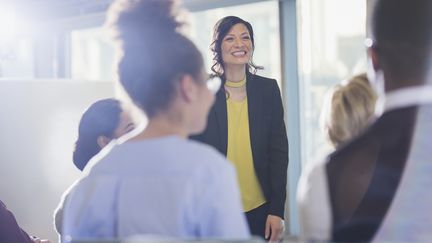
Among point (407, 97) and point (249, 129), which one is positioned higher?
point (407, 97)

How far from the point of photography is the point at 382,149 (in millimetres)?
983

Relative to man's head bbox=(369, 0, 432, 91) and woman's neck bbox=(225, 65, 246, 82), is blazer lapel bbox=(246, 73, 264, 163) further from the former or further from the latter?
man's head bbox=(369, 0, 432, 91)

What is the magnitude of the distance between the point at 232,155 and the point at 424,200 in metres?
1.18

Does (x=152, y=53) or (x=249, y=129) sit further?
(x=249, y=129)

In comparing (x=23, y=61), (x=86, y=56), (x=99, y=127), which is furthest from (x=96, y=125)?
(x=23, y=61)

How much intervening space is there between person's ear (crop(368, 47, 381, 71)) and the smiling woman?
3.49ft

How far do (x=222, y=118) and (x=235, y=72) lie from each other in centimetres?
21

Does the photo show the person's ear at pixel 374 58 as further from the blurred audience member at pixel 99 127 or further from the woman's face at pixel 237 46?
the woman's face at pixel 237 46

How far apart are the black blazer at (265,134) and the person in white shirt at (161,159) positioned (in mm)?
A: 988

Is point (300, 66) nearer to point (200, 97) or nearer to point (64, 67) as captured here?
point (64, 67)

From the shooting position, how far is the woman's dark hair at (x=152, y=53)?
1081 millimetres

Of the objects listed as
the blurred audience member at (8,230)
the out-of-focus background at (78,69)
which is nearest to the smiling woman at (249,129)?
the out-of-focus background at (78,69)

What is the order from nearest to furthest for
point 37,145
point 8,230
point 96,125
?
point 96,125, point 8,230, point 37,145

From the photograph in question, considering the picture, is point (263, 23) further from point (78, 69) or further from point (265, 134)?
point (265, 134)
